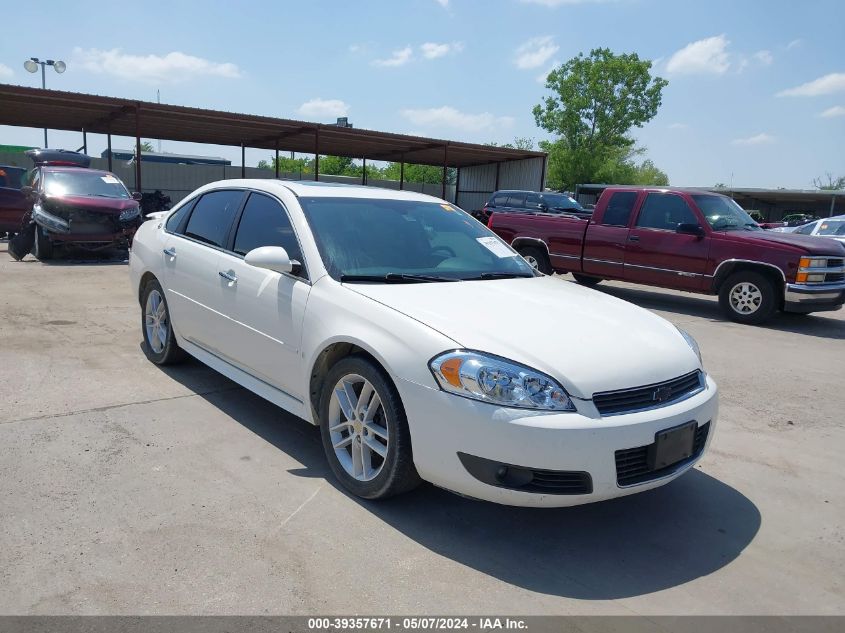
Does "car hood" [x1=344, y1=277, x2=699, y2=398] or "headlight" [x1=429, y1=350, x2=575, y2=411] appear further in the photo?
"car hood" [x1=344, y1=277, x2=699, y2=398]

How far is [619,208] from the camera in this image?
10.6 meters

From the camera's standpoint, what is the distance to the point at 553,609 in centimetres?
253

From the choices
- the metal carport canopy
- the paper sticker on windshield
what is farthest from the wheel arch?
the metal carport canopy

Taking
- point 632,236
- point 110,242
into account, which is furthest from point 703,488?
point 110,242

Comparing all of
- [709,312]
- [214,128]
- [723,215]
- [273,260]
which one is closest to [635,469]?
[273,260]

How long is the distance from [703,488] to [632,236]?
7.17 m

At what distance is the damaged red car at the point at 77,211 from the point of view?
39.9 feet

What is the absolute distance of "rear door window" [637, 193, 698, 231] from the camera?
984 centimetres

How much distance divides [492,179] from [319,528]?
107 feet

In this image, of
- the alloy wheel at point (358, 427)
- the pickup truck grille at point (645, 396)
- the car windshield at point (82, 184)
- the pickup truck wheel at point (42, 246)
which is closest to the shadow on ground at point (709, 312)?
the pickup truck grille at point (645, 396)

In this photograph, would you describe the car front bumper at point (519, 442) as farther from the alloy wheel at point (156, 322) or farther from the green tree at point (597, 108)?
the green tree at point (597, 108)

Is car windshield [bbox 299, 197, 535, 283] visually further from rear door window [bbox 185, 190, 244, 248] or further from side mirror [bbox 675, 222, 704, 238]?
side mirror [bbox 675, 222, 704, 238]

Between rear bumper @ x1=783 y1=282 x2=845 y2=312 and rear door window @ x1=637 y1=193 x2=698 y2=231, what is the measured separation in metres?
1.72

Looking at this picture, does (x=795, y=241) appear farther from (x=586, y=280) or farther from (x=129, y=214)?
(x=129, y=214)
